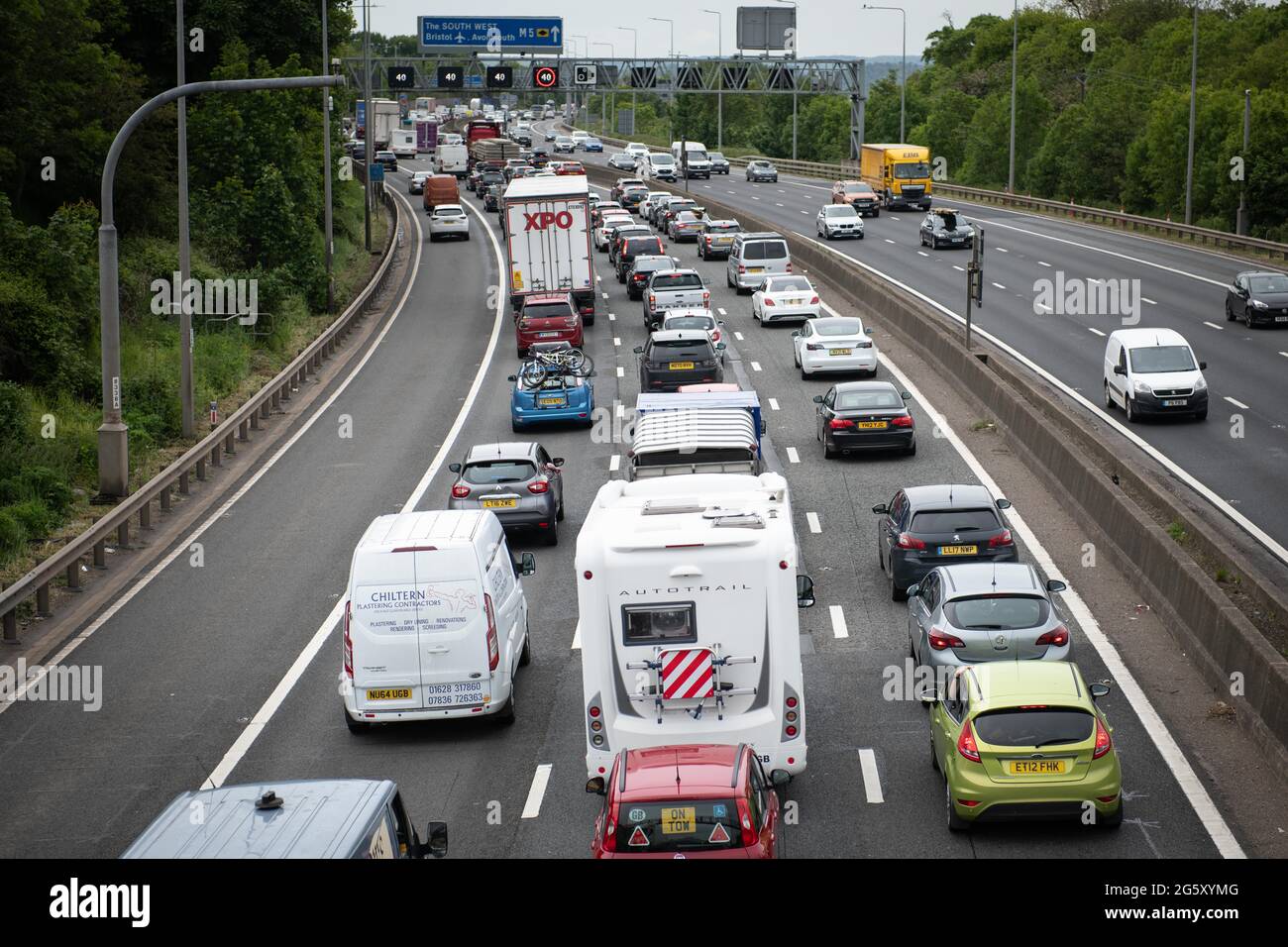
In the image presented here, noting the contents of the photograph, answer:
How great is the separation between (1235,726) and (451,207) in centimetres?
6250

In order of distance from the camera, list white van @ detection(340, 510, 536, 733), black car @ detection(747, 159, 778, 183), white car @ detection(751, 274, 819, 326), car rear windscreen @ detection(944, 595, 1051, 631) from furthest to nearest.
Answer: black car @ detection(747, 159, 778, 183)
white car @ detection(751, 274, 819, 326)
car rear windscreen @ detection(944, 595, 1051, 631)
white van @ detection(340, 510, 536, 733)

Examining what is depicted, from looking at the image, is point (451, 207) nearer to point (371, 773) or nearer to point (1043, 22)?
point (371, 773)

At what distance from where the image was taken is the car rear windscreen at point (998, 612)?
17.0 metres

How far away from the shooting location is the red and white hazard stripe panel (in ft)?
46.2

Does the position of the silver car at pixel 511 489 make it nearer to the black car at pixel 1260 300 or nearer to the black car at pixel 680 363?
the black car at pixel 680 363

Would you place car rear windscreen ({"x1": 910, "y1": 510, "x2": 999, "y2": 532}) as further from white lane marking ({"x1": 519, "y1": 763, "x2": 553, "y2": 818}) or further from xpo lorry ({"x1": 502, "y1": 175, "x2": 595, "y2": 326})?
xpo lorry ({"x1": 502, "y1": 175, "x2": 595, "y2": 326})

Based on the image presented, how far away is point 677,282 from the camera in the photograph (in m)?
47.5

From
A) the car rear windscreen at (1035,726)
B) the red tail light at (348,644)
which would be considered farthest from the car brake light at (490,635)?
the car rear windscreen at (1035,726)

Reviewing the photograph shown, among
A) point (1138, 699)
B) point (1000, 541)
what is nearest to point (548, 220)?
point (1000, 541)

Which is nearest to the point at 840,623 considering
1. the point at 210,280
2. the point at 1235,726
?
the point at 1235,726

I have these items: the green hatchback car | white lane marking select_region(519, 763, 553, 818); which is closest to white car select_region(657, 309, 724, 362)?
white lane marking select_region(519, 763, 553, 818)

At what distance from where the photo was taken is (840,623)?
2092cm

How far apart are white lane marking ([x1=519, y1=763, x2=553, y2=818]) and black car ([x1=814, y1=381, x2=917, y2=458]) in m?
14.9

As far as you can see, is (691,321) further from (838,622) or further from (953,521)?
(838,622)
